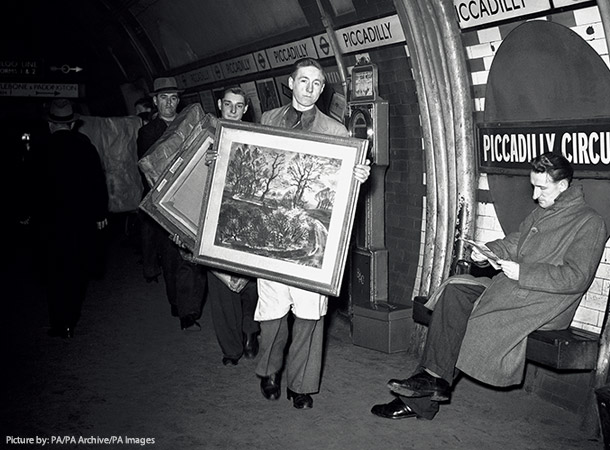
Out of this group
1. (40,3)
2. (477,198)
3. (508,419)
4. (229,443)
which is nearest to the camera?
(229,443)

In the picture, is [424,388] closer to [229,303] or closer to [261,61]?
[229,303]

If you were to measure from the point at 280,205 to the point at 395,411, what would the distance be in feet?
4.57

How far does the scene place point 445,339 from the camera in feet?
13.6

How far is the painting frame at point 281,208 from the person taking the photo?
13.0 ft

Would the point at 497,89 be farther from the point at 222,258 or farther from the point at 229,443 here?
the point at 229,443

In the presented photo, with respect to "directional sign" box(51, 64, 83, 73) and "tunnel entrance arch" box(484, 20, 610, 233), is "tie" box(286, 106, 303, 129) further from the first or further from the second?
"directional sign" box(51, 64, 83, 73)

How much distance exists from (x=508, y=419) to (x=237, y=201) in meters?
2.06

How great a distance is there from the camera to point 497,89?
4789 mm

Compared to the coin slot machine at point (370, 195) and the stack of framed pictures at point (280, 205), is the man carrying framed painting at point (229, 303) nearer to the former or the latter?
the stack of framed pictures at point (280, 205)

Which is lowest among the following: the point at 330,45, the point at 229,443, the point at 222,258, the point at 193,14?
the point at 229,443

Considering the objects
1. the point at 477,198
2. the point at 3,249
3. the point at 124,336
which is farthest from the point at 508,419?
the point at 3,249

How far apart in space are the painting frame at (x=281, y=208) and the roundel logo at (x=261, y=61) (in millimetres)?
4065

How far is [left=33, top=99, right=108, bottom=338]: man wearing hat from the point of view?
568 centimetres

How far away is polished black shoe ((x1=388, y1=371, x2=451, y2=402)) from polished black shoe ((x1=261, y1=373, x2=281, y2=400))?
0.77 m
